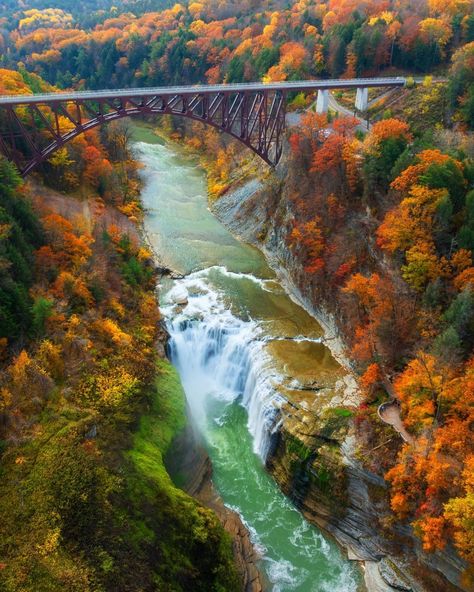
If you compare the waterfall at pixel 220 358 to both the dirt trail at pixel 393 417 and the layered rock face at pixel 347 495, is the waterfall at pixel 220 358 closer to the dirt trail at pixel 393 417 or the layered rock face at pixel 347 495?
the layered rock face at pixel 347 495

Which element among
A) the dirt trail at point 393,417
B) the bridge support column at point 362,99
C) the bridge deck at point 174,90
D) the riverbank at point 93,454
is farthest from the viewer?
the bridge support column at point 362,99

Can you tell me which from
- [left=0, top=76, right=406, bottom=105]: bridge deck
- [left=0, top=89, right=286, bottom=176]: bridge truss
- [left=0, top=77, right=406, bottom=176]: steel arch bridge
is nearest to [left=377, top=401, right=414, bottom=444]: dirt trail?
[left=0, top=89, right=286, bottom=176]: bridge truss

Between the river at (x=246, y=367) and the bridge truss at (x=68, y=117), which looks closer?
the river at (x=246, y=367)

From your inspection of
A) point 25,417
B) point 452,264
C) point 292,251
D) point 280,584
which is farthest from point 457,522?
point 292,251

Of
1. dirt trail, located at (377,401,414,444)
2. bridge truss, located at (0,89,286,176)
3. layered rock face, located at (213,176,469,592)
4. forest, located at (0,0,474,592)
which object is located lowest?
layered rock face, located at (213,176,469,592)

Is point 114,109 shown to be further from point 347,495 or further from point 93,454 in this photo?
point 347,495

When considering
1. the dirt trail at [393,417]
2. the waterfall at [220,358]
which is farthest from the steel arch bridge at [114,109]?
the dirt trail at [393,417]

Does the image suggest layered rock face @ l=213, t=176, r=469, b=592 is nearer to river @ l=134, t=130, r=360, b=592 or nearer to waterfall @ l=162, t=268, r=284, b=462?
river @ l=134, t=130, r=360, b=592
